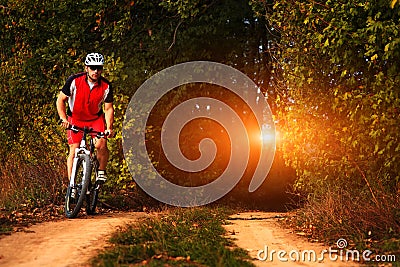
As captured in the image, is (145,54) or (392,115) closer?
(392,115)

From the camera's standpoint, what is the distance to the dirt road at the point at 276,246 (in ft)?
21.5

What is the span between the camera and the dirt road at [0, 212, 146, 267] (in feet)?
20.5

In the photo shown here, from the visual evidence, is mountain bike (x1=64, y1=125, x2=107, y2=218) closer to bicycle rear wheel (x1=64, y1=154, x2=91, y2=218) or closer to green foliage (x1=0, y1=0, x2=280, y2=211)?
bicycle rear wheel (x1=64, y1=154, x2=91, y2=218)

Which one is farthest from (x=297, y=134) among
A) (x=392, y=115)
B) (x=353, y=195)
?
(x=392, y=115)

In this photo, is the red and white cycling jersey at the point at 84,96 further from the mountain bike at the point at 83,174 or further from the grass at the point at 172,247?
the grass at the point at 172,247

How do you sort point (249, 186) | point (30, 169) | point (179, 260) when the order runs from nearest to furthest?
1. point (179, 260)
2. point (30, 169)
3. point (249, 186)

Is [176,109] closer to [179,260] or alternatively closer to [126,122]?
[126,122]

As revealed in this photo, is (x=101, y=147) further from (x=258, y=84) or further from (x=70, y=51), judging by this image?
(x=258, y=84)

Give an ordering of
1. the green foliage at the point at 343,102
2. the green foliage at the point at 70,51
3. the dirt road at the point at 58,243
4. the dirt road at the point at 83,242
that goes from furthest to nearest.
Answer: the green foliage at the point at 70,51
the green foliage at the point at 343,102
the dirt road at the point at 83,242
the dirt road at the point at 58,243

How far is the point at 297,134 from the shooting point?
452 inches

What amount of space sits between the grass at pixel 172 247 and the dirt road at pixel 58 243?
26 cm

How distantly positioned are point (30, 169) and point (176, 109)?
4.28 m

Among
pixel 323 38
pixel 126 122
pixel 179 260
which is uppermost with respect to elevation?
pixel 323 38

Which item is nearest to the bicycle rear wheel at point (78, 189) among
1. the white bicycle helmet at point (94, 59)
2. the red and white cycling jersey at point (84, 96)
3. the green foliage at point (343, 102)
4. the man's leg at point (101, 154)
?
the man's leg at point (101, 154)
